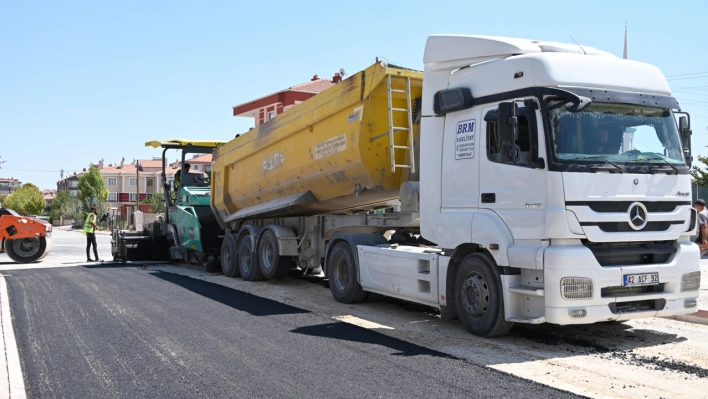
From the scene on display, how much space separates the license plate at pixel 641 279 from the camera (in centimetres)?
637

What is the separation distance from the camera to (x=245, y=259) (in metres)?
13.1

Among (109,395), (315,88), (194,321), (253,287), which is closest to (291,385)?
(109,395)

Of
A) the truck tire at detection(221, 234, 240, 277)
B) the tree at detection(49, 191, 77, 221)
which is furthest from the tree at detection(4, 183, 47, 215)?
the truck tire at detection(221, 234, 240, 277)

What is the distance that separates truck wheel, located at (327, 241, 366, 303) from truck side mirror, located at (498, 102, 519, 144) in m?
3.52

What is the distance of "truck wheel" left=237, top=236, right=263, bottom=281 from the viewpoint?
41.4 feet

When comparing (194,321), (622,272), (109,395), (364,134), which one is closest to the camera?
(109,395)

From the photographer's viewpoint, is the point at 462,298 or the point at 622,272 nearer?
the point at 622,272

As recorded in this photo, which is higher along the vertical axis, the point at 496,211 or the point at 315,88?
the point at 315,88

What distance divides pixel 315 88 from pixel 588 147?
3258 centimetres

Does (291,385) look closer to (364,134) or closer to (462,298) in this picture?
(462,298)

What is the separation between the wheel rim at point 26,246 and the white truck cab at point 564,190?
14472 mm

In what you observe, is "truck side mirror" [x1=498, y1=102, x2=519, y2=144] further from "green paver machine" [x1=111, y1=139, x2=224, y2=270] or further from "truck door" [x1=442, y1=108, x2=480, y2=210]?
"green paver machine" [x1=111, y1=139, x2=224, y2=270]

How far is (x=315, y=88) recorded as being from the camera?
38156 mm

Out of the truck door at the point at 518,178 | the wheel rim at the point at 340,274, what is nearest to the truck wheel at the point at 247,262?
the wheel rim at the point at 340,274
